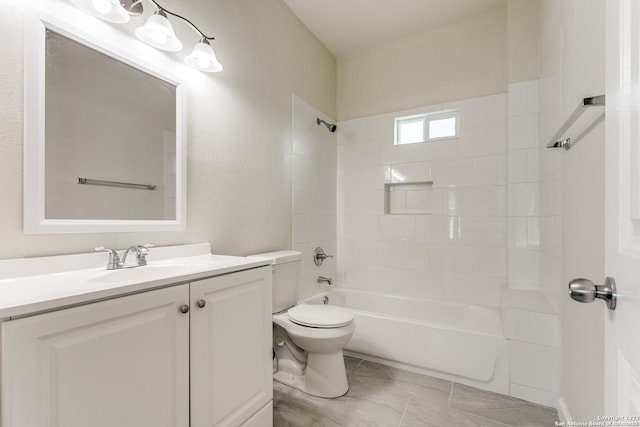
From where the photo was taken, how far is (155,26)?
4.20 feet

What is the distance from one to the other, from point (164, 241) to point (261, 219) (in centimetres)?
73

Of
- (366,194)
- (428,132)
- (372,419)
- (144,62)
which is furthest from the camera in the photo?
(366,194)

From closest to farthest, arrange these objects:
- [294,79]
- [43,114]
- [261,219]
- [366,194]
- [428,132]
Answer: [43,114] < [261,219] < [294,79] < [428,132] < [366,194]

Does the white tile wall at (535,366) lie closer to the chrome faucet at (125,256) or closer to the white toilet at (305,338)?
the white toilet at (305,338)

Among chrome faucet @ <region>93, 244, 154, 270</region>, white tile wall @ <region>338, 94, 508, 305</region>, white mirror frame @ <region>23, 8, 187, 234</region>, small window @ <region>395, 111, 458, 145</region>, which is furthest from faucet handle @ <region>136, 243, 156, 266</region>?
small window @ <region>395, 111, 458, 145</region>

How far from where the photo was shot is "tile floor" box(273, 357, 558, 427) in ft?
5.16

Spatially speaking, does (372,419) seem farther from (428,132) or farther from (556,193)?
(428,132)

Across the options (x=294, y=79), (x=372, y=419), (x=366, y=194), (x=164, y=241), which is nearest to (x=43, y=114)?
(x=164, y=241)

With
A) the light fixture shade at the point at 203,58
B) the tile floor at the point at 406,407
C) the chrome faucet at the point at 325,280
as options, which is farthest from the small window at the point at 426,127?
the tile floor at the point at 406,407

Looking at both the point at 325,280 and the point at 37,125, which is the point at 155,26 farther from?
the point at 325,280

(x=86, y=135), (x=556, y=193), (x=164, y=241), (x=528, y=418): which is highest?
(x=86, y=135)

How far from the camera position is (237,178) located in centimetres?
188

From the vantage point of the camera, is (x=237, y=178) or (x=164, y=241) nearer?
(x=164, y=241)

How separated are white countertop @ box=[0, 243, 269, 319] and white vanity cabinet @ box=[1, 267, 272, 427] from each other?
3 centimetres
